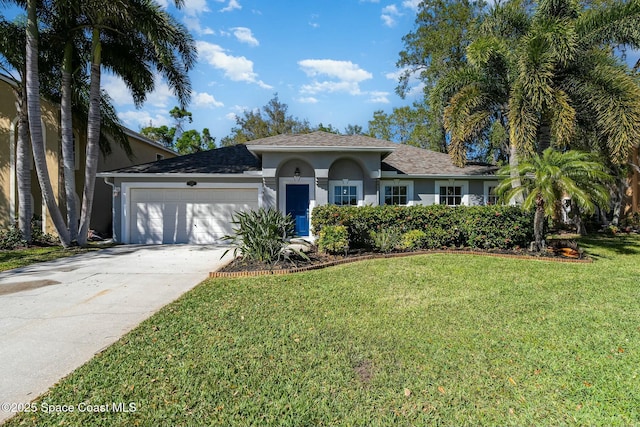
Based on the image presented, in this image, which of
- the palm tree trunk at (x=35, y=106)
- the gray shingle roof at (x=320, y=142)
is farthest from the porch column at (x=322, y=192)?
the palm tree trunk at (x=35, y=106)

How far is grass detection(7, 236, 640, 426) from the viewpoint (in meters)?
2.76

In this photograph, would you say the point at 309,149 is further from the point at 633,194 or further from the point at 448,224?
the point at 633,194

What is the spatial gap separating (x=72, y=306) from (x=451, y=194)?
13.7 m

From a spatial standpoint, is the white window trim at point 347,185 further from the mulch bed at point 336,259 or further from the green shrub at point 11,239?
the green shrub at point 11,239

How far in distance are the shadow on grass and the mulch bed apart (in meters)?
1.08

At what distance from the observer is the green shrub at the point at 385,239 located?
960 cm

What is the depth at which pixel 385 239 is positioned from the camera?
31.6 ft

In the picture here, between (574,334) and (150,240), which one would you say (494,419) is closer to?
(574,334)

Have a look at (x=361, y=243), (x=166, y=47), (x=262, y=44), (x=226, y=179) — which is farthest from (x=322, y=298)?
(x=262, y=44)

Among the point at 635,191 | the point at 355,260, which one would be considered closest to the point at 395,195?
the point at 355,260

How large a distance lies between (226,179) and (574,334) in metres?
12.0

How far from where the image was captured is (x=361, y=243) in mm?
9969

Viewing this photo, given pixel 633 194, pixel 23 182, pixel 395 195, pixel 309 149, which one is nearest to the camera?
pixel 23 182

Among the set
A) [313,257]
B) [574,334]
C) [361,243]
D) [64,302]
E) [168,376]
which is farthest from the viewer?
[361,243]
